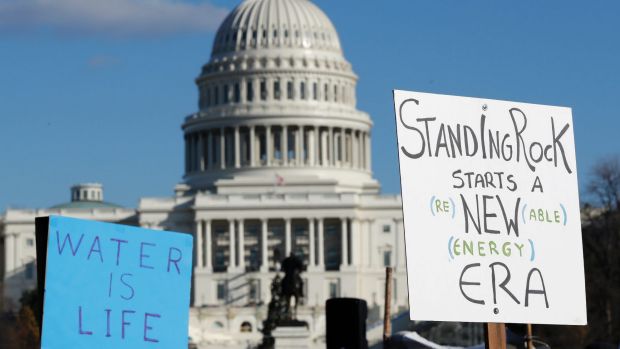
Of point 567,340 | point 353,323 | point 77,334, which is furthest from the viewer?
point 567,340

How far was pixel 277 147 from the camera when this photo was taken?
172 meters

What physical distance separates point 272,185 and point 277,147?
6.54 metres

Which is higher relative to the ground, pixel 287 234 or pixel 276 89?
pixel 276 89

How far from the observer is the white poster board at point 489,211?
12.6m

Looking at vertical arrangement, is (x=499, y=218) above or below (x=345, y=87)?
below

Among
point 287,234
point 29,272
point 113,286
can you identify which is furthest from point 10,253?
point 113,286

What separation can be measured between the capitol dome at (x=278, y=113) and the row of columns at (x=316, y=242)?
6.61 m

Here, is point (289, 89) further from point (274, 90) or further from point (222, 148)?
point (222, 148)

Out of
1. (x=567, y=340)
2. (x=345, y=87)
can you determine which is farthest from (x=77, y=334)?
(x=345, y=87)

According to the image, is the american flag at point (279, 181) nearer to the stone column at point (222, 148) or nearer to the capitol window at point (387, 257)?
the stone column at point (222, 148)

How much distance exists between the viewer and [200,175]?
563ft

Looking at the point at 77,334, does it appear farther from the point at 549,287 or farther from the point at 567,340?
the point at 567,340

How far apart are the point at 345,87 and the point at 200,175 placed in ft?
50.2

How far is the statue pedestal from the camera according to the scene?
3214 inches
